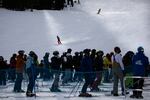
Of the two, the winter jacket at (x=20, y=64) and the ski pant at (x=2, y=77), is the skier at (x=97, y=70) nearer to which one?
the winter jacket at (x=20, y=64)

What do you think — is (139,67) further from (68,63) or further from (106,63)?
(106,63)

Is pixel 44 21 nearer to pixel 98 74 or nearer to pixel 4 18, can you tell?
pixel 4 18

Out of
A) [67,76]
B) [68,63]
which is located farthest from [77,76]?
[68,63]

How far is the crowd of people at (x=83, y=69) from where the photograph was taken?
16.5 m

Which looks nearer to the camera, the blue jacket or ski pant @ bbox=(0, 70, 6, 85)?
the blue jacket

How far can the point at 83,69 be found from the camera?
17344 millimetres

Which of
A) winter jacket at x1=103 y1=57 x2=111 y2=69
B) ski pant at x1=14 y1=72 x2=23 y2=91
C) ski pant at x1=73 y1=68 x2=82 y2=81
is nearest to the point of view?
ski pant at x1=14 y1=72 x2=23 y2=91

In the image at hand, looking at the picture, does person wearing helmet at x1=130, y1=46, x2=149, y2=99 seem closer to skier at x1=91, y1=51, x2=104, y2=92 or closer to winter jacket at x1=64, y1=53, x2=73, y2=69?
skier at x1=91, y1=51, x2=104, y2=92

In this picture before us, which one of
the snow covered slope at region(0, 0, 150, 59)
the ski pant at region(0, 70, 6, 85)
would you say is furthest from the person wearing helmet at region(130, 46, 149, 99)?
the snow covered slope at region(0, 0, 150, 59)

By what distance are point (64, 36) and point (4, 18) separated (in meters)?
10.7

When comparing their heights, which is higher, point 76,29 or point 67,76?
point 76,29

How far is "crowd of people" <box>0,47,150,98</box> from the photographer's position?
16.5 m

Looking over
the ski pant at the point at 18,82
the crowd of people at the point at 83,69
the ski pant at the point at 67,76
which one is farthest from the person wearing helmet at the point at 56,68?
the ski pant at the point at 18,82

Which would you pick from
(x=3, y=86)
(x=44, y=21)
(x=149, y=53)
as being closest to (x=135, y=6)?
(x=44, y=21)
